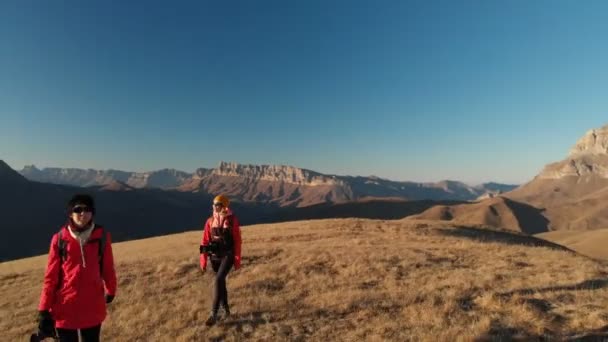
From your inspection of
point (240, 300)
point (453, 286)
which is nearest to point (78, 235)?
point (240, 300)

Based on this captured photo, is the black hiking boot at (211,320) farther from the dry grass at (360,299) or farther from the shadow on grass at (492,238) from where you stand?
the shadow on grass at (492,238)

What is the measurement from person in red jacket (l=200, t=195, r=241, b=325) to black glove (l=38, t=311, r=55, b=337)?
404 cm

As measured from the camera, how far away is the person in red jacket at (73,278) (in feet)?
16.9

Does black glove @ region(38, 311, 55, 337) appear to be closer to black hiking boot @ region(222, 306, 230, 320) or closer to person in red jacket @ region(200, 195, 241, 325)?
person in red jacket @ region(200, 195, 241, 325)

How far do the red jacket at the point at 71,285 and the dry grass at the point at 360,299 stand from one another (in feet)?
11.9

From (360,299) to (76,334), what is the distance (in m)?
7.51

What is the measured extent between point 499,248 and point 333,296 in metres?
14.1

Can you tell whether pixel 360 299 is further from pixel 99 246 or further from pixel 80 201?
pixel 80 201

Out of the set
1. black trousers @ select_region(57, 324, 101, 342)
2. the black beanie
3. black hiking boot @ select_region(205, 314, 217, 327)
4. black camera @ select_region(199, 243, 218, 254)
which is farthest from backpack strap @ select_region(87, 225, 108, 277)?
black hiking boot @ select_region(205, 314, 217, 327)

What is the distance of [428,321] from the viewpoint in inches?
353

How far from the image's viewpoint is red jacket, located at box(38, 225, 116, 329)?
516 cm

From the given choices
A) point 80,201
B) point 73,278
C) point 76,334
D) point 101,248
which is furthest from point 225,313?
point 80,201

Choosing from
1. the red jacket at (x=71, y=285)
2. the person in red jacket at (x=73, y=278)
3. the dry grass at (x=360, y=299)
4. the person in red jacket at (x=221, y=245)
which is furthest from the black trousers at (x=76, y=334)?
the person in red jacket at (x=221, y=245)

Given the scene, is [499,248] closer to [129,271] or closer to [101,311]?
[129,271]
